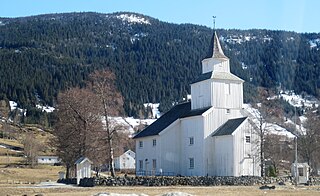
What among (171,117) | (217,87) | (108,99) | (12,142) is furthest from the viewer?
(12,142)

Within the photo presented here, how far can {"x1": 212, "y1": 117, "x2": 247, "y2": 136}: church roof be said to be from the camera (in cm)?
6138

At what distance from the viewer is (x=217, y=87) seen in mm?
65562

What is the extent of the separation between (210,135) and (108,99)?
37.1ft

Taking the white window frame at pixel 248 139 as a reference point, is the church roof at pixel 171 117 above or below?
above

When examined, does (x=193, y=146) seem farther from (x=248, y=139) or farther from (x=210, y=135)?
(x=248, y=139)

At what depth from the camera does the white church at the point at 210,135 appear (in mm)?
61344

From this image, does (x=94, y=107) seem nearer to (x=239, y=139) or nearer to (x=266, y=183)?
(x=239, y=139)

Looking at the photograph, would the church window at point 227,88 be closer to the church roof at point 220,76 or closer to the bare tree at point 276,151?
the church roof at point 220,76

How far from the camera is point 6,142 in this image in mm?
168000

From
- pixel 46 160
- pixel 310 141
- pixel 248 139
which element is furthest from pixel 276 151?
pixel 46 160

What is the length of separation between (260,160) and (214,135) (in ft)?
17.9

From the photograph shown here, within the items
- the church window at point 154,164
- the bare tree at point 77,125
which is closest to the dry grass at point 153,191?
the bare tree at point 77,125

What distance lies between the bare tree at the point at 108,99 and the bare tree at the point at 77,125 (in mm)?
1719

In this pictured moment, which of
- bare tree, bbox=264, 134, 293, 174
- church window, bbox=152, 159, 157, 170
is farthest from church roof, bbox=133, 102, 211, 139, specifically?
bare tree, bbox=264, 134, 293, 174
